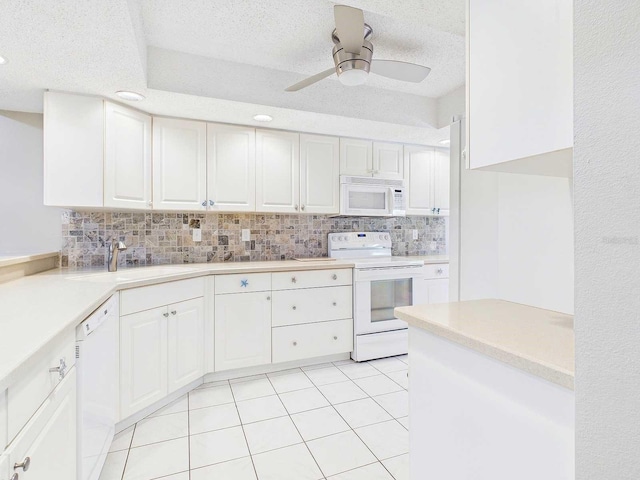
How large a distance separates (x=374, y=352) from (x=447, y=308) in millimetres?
1918

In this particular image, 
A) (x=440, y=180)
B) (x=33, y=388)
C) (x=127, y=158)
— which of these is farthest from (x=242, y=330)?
(x=440, y=180)

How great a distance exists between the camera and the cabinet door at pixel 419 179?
3.59 meters

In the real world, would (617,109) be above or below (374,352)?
above

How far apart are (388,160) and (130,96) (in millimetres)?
2351

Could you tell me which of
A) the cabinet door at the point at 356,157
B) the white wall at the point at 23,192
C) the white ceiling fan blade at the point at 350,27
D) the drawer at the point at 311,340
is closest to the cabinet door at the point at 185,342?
the drawer at the point at 311,340

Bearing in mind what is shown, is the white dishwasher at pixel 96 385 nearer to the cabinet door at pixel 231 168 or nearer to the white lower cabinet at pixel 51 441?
the white lower cabinet at pixel 51 441

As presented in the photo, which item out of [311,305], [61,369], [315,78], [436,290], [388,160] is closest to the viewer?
[61,369]

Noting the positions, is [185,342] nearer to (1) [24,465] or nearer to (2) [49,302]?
(2) [49,302]


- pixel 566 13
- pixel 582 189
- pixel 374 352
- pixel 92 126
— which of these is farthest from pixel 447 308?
pixel 92 126

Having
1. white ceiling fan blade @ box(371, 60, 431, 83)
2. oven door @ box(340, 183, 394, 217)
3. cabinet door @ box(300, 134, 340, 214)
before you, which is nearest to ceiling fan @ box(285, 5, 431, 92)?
white ceiling fan blade @ box(371, 60, 431, 83)

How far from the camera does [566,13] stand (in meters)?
0.77

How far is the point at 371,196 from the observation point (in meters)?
3.39

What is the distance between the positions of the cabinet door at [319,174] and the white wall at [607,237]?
2612mm

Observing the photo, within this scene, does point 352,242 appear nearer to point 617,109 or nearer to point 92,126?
point 92,126
